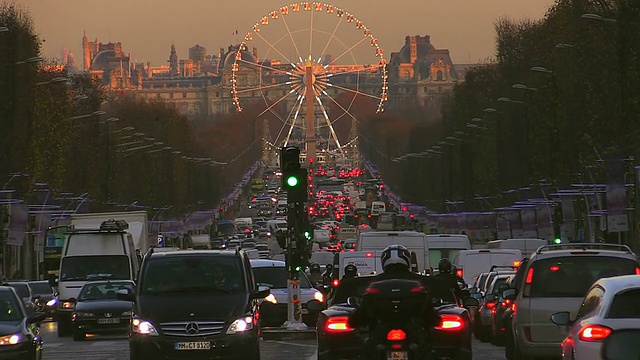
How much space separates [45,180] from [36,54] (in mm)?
6080

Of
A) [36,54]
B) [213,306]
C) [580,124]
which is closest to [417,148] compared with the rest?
[36,54]

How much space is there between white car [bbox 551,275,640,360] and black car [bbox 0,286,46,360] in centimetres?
972

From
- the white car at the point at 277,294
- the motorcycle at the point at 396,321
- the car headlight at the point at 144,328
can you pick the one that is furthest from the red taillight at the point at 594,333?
the white car at the point at 277,294

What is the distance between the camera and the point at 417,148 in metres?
190

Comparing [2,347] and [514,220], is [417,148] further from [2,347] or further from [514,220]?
[2,347]

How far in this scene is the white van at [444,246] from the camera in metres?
61.1

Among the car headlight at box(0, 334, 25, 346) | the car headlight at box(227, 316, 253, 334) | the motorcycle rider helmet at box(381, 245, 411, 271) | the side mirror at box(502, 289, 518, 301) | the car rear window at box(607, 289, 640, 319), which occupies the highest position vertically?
the motorcycle rider helmet at box(381, 245, 411, 271)

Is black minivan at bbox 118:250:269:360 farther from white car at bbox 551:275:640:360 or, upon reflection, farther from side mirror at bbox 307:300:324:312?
white car at bbox 551:275:640:360

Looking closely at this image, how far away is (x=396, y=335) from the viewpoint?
58.5ft

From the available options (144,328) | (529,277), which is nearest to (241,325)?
(144,328)

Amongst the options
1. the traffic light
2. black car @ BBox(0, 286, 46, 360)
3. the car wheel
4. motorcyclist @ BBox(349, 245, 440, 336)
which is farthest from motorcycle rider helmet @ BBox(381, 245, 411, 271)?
the car wheel

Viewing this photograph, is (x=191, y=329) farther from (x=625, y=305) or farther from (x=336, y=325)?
(x=625, y=305)

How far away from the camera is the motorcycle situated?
17.8 m

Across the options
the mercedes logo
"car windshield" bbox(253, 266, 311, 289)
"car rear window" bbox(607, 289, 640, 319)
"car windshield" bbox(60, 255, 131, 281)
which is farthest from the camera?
"car windshield" bbox(60, 255, 131, 281)
